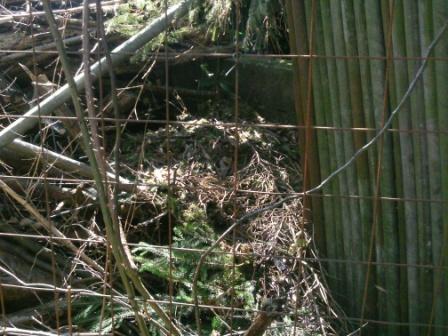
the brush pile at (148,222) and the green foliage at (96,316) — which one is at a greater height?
the brush pile at (148,222)

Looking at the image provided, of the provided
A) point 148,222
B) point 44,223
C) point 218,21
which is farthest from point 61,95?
point 218,21

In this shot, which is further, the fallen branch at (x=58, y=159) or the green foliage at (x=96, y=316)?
the fallen branch at (x=58, y=159)

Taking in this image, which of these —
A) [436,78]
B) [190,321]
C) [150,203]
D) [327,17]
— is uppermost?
[327,17]

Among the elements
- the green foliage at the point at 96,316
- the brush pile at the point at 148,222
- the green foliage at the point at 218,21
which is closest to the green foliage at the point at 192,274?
the brush pile at the point at 148,222

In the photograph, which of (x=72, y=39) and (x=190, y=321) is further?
(x=72, y=39)

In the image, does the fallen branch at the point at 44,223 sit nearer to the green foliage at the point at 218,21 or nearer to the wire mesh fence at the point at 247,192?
the wire mesh fence at the point at 247,192

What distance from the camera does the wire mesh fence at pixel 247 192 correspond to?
2.96 m

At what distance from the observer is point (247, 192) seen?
2.84 meters

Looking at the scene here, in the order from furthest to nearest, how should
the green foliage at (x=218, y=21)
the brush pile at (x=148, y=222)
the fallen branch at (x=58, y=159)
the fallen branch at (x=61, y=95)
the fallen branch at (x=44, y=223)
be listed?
the green foliage at (x=218, y=21) → the fallen branch at (x=58, y=159) → the fallen branch at (x=61, y=95) → the brush pile at (x=148, y=222) → the fallen branch at (x=44, y=223)

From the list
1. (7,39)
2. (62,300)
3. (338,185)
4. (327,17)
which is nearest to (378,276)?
(338,185)

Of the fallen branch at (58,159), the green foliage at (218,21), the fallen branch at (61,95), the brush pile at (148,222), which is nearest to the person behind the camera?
the brush pile at (148,222)

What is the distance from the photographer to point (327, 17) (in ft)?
11.6

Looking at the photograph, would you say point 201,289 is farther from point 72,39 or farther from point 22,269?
point 72,39

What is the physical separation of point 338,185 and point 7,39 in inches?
107
